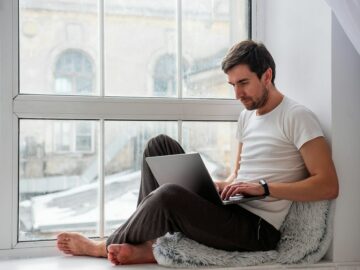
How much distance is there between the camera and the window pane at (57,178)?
6.11 feet

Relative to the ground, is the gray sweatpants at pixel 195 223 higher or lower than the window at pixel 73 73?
lower

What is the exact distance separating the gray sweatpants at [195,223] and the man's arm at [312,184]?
9 cm

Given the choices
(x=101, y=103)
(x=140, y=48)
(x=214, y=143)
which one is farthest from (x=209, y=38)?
(x=101, y=103)

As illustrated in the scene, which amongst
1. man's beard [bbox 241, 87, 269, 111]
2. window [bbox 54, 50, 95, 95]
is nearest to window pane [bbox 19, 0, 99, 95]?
window [bbox 54, 50, 95, 95]

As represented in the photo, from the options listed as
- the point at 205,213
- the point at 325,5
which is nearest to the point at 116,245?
the point at 205,213

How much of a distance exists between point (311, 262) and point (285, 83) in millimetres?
731

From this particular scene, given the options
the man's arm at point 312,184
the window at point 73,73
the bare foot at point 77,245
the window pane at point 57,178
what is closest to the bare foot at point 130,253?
the bare foot at point 77,245

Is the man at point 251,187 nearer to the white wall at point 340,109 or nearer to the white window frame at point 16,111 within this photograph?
the white wall at point 340,109

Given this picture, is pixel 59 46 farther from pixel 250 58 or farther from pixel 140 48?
pixel 250 58

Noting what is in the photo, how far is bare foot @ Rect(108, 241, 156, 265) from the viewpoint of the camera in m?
1.53

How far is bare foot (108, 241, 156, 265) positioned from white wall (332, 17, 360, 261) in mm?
651

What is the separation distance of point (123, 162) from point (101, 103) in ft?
0.87

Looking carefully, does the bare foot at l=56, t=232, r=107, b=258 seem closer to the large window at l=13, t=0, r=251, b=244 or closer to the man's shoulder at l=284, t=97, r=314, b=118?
the large window at l=13, t=0, r=251, b=244

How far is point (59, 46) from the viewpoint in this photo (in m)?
1.91
